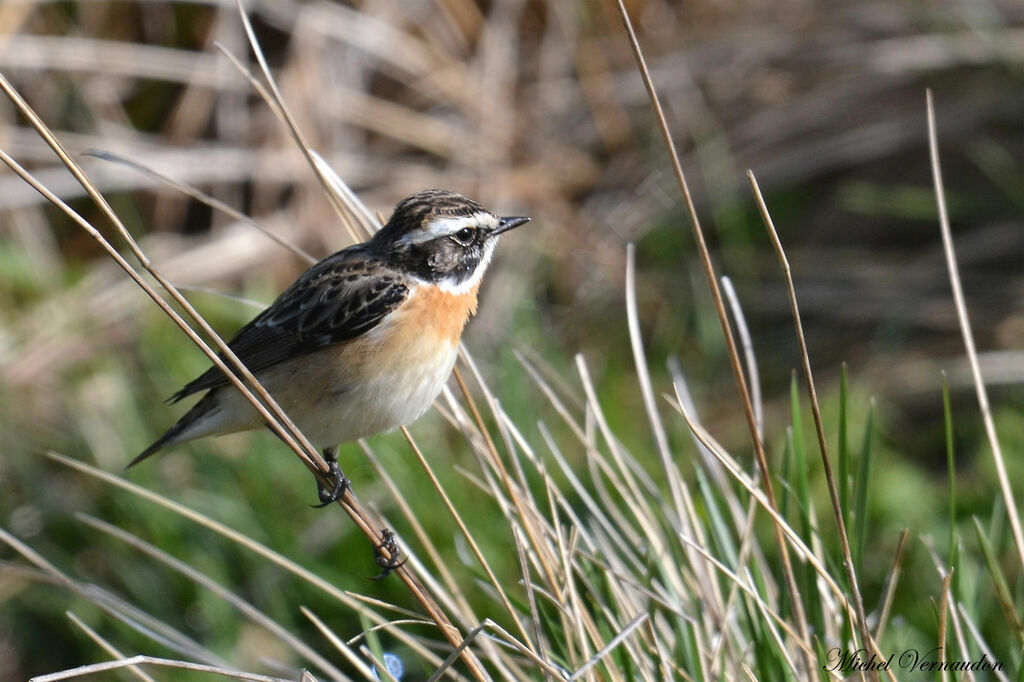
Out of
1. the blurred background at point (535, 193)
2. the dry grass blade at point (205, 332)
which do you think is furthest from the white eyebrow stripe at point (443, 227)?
the blurred background at point (535, 193)

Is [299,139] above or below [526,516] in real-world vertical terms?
above

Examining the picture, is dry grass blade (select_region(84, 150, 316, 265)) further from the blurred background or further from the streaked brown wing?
the blurred background

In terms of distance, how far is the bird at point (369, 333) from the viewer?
3.07 metres

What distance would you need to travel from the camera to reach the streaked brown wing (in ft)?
10.7

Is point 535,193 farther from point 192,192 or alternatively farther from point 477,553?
point 477,553

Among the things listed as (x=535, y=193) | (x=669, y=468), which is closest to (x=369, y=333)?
(x=669, y=468)

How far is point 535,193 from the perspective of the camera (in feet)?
21.6

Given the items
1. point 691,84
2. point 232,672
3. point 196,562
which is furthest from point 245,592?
point 691,84

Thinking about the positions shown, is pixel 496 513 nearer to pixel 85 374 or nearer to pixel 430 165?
pixel 85 374

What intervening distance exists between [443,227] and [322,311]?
44 cm

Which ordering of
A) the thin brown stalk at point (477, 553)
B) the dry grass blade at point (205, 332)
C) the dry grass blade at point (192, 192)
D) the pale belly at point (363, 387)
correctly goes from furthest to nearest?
the pale belly at point (363, 387)
the dry grass blade at point (192, 192)
the thin brown stalk at point (477, 553)
the dry grass blade at point (205, 332)

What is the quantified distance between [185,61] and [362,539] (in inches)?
139
